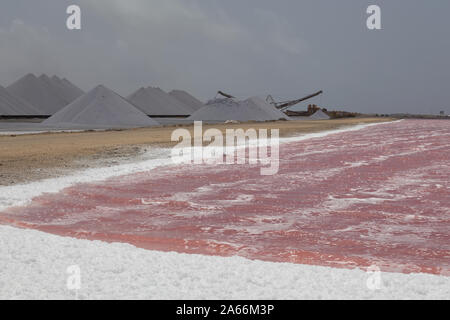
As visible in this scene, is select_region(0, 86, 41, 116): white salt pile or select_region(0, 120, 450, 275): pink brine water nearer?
select_region(0, 120, 450, 275): pink brine water

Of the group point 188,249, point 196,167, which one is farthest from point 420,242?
point 196,167

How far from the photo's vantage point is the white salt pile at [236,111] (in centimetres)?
5038

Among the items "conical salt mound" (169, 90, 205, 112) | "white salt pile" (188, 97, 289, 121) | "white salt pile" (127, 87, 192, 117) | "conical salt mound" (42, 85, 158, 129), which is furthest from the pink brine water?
"conical salt mound" (169, 90, 205, 112)

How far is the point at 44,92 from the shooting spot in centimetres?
6788

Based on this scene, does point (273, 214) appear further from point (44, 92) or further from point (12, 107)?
point (44, 92)

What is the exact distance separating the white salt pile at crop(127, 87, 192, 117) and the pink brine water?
62.8 meters

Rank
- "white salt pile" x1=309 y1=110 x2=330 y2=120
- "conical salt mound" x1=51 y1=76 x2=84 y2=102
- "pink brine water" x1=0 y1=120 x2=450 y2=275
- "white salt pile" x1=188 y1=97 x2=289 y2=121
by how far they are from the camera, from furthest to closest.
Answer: "white salt pile" x1=309 y1=110 x2=330 y2=120 → "conical salt mound" x1=51 y1=76 x2=84 y2=102 → "white salt pile" x1=188 y1=97 x2=289 y2=121 → "pink brine water" x1=0 y1=120 x2=450 y2=275

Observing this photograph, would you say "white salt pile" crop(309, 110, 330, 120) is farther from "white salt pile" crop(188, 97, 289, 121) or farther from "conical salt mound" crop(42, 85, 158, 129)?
"conical salt mound" crop(42, 85, 158, 129)

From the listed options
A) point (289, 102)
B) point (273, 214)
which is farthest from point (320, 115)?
point (273, 214)

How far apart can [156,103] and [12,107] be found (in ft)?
84.1

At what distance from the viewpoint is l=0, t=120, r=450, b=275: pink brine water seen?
209 inches

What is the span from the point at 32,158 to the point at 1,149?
12.3 feet
